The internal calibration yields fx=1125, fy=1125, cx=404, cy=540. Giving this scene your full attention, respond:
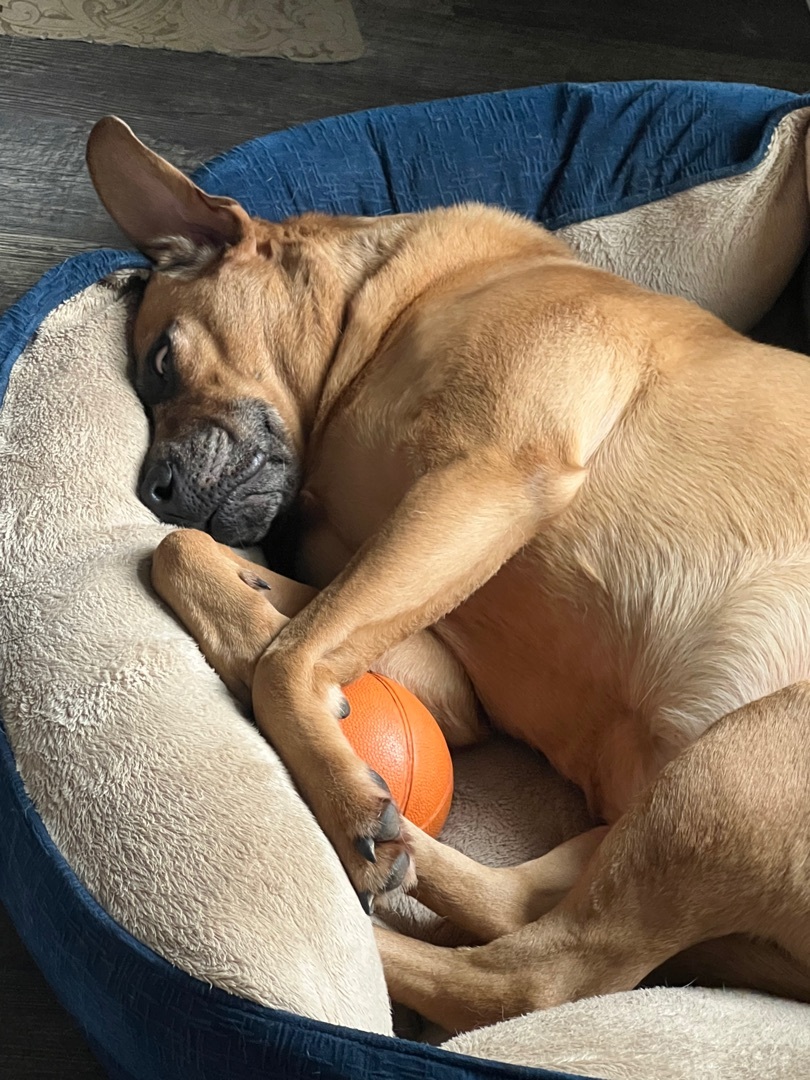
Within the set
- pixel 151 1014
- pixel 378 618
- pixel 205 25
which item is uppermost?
pixel 205 25

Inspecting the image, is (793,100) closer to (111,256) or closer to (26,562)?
(111,256)

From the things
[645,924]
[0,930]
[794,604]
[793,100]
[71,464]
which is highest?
[793,100]

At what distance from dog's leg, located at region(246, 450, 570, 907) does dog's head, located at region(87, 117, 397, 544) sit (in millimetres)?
496

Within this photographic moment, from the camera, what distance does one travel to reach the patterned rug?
13.8ft

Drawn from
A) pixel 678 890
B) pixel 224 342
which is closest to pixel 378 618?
pixel 678 890

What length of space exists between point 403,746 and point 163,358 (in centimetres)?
107

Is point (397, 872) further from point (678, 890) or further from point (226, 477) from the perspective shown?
point (226, 477)

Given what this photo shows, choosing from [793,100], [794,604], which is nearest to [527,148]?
[793,100]

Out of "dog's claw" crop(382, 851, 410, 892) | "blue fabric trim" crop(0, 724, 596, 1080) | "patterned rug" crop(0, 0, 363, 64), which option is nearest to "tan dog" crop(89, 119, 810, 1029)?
"dog's claw" crop(382, 851, 410, 892)

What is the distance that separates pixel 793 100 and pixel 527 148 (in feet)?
2.42

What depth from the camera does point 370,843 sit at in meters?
1.75

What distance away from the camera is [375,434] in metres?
2.28

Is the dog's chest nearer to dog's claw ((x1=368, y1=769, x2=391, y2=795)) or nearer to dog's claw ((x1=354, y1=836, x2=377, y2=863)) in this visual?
dog's claw ((x1=368, y1=769, x2=391, y2=795))

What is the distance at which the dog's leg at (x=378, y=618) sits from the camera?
5.84ft
